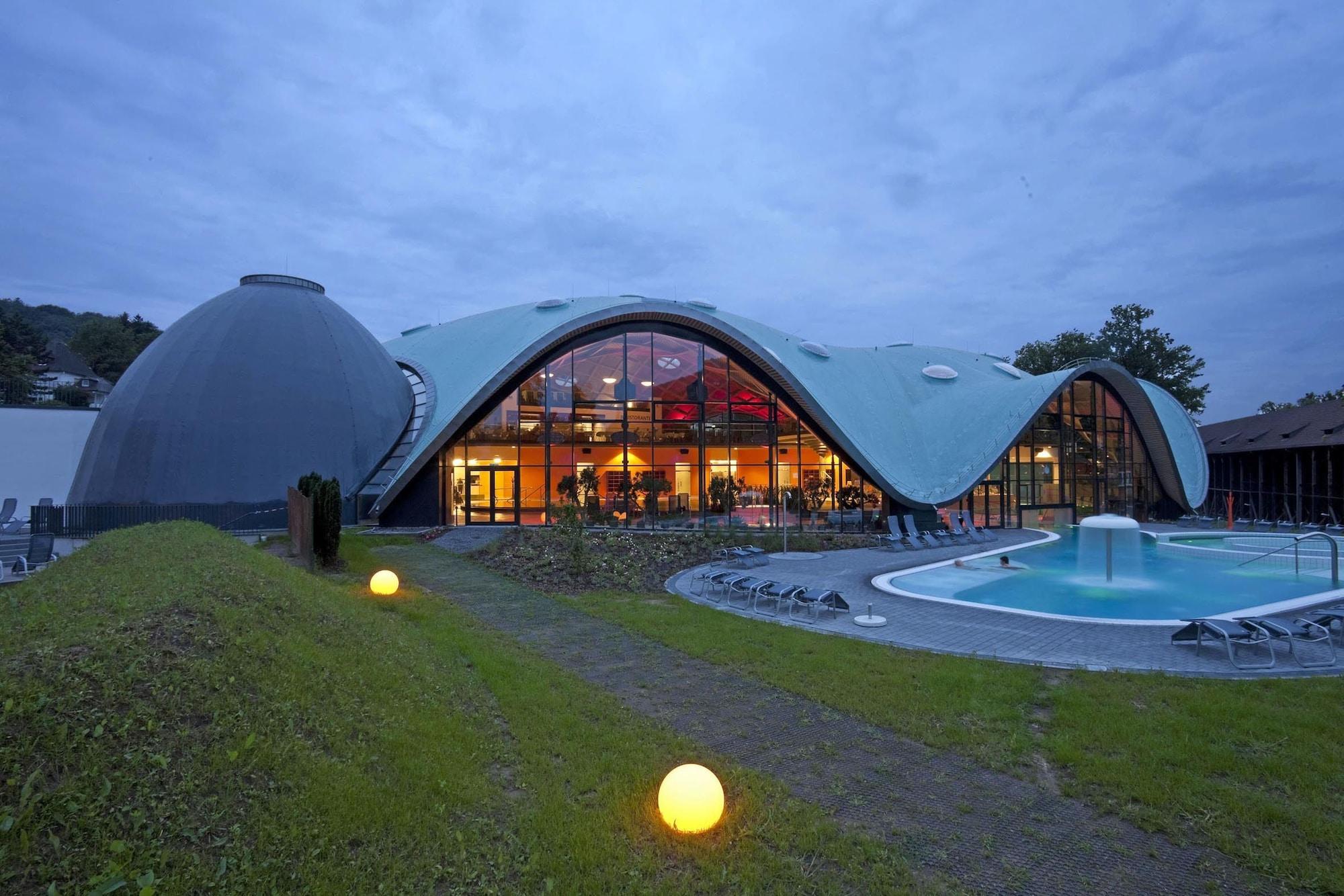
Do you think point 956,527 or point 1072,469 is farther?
point 1072,469

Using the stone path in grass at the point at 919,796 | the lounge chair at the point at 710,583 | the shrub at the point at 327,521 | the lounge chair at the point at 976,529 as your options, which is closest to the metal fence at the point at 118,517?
the shrub at the point at 327,521

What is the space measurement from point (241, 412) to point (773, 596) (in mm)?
19354

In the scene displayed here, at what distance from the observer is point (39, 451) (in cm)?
2492

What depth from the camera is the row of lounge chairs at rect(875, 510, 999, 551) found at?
19.9m

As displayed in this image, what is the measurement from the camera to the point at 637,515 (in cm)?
2284

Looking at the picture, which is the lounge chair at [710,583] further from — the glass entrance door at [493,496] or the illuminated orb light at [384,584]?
the glass entrance door at [493,496]

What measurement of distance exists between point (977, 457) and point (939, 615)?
1420 cm

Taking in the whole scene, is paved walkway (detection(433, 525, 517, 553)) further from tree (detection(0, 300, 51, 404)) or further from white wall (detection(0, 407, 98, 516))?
tree (detection(0, 300, 51, 404))

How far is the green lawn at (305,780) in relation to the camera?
3.39 m

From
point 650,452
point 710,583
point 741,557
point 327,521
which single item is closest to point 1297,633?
point 710,583

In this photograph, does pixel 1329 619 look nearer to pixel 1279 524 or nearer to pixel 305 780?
pixel 305 780

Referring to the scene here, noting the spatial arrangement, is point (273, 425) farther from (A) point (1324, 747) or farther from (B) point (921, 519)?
(A) point (1324, 747)

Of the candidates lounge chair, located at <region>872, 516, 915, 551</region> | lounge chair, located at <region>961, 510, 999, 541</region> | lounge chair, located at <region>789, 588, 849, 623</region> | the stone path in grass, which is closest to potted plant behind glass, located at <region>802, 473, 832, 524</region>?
lounge chair, located at <region>872, 516, 915, 551</region>

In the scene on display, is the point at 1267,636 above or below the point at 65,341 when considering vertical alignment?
below
